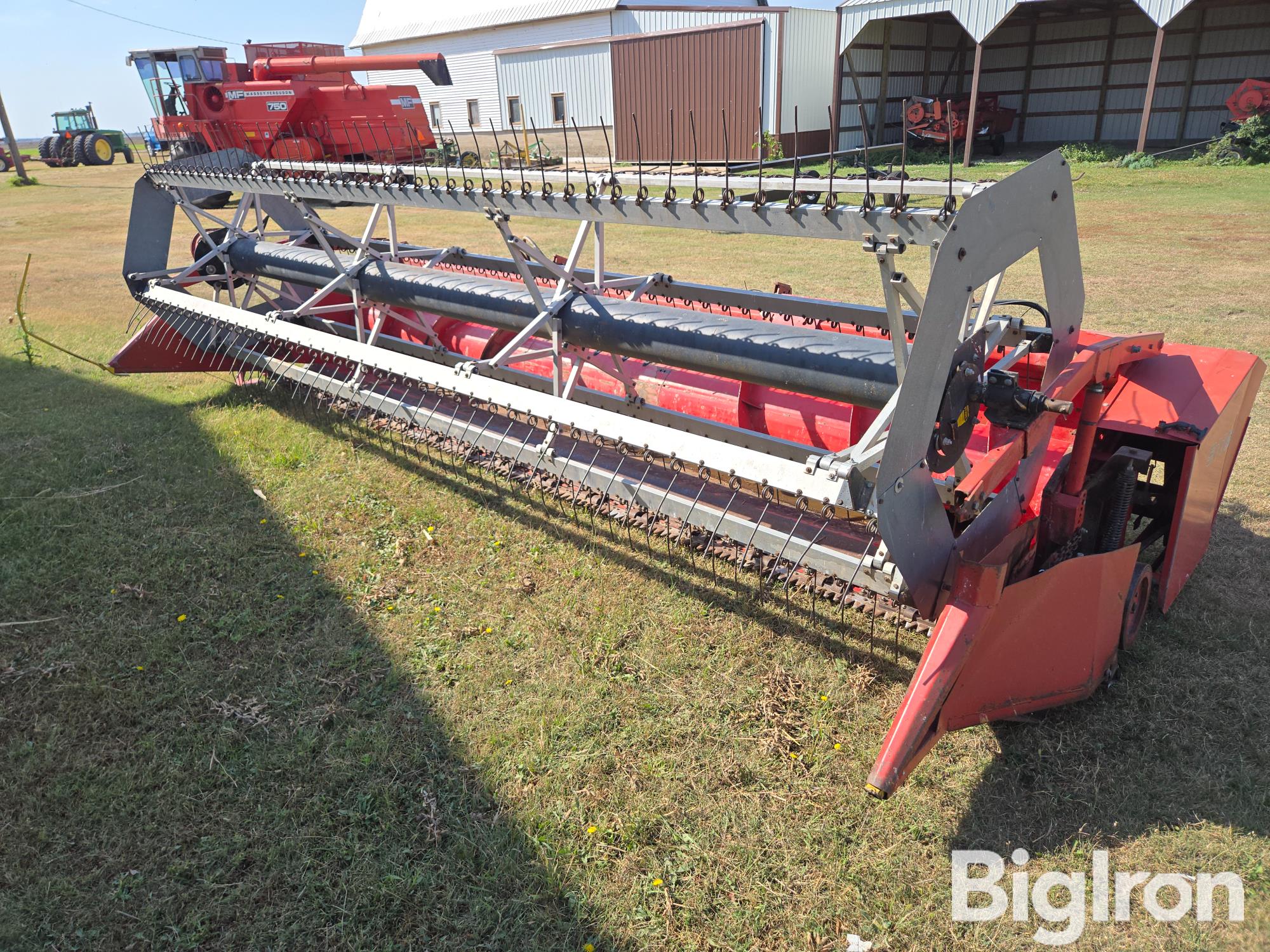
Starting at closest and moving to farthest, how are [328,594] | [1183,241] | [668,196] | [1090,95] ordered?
[668,196] < [328,594] < [1183,241] < [1090,95]

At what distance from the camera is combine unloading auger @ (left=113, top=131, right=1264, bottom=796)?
7.26 feet

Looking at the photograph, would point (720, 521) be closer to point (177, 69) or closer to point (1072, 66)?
point (177, 69)

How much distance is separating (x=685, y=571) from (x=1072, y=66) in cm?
2406

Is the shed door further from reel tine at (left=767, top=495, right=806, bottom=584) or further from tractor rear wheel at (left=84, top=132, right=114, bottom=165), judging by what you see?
tractor rear wheel at (left=84, top=132, right=114, bottom=165)

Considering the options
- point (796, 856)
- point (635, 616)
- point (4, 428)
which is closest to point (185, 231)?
point (4, 428)

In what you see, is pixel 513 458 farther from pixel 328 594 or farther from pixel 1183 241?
pixel 1183 241

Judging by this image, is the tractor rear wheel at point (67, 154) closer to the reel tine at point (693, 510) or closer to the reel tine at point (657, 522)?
the reel tine at point (657, 522)

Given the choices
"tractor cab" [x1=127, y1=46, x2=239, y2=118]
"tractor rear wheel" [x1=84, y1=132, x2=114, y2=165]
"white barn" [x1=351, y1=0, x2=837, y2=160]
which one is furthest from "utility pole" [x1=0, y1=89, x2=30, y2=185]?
Answer: "white barn" [x1=351, y1=0, x2=837, y2=160]

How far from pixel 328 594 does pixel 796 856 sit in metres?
2.23

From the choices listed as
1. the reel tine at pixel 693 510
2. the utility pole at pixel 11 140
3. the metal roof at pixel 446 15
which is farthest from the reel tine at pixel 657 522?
the utility pole at pixel 11 140

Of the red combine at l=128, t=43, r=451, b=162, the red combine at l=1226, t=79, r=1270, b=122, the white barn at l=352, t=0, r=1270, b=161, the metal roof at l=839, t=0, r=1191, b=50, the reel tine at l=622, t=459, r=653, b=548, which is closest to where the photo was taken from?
the reel tine at l=622, t=459, r=653, b=548

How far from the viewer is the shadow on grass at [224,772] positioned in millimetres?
2176

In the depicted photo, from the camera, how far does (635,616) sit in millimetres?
3338

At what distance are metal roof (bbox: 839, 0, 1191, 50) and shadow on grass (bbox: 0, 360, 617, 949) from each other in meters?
16.8
